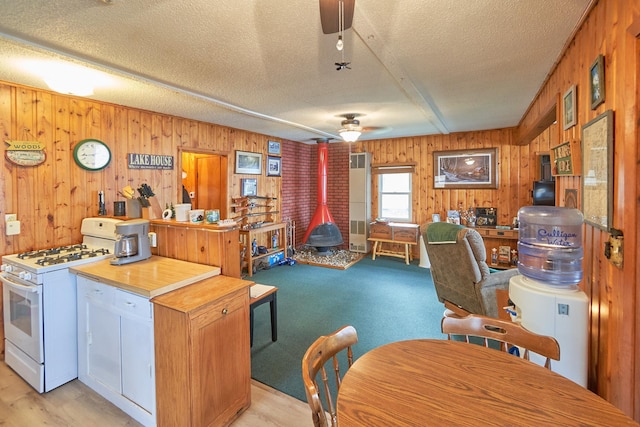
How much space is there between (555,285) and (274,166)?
5042mm

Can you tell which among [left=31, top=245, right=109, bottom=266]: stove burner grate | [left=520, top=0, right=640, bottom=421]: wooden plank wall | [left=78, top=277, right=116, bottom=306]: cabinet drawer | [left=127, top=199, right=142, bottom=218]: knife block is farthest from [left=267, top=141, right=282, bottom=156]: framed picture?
[left=520, top=0, right=640, bottom=421]: wooden plank wall

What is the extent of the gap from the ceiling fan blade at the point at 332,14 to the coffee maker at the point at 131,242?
6.78 ft

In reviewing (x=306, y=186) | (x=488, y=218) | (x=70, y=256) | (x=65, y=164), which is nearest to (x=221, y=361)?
(x=70, y=256)

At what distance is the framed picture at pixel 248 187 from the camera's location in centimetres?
528

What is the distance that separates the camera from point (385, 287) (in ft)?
14.5

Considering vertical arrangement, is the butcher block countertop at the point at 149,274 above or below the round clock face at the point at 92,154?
below

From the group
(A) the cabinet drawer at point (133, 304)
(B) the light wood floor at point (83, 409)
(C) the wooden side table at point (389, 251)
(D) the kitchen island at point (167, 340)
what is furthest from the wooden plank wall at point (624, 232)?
(C) the wooden side table at point (389, 251)

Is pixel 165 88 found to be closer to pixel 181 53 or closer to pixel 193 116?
pixel 181 53

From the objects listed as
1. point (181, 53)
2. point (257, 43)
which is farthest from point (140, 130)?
point (257, 43)

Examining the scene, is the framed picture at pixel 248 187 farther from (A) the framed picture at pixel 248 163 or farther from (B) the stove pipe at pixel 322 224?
(B) the stove pipe at pixel 322 224

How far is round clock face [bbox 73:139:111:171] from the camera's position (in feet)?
10.3

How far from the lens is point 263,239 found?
5.73 m

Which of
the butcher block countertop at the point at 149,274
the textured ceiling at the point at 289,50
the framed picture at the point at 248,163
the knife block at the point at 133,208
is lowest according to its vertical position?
the butcher block countertop at the point at 149,274

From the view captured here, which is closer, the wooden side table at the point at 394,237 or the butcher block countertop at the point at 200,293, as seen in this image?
the butcher block countertop at the point at 200,293
